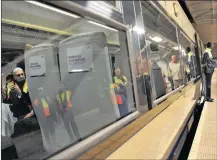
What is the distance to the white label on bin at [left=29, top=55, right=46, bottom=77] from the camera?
70.1 inches

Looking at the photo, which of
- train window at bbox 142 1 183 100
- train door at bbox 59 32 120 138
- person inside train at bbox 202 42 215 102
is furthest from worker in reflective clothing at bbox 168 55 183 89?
train door at bbox 59 32 120 138

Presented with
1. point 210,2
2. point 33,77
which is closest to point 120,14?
point 33,77

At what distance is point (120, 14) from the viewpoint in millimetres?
1424

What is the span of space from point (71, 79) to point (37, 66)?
39 centimetres

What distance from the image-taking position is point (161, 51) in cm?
316

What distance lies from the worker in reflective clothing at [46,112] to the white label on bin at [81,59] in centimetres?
41

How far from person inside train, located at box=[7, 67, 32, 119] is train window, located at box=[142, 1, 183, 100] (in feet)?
4.11

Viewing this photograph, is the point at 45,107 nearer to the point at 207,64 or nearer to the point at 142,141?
the point at 142,141

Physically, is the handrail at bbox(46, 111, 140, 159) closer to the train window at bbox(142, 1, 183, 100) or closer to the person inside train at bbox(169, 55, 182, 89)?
the train window at bbox(142, 1, 183, 100)

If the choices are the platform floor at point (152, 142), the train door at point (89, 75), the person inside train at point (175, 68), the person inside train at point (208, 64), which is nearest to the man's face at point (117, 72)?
the train door at point (89, 75)

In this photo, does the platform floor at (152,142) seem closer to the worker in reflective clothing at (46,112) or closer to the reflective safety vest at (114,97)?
the reflective safety vest at (114,97)

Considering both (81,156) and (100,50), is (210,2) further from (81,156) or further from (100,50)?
(81,156)

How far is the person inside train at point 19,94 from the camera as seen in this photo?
204 centimetres

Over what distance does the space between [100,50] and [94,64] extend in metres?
0.12
